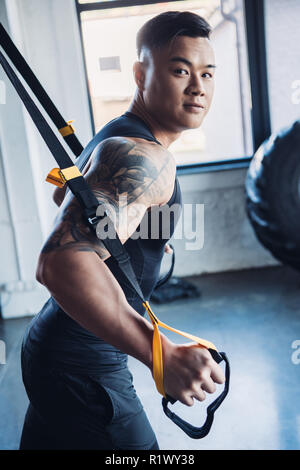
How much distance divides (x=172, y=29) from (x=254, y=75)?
2544 mm

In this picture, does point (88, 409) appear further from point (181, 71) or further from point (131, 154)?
point (181, 71)

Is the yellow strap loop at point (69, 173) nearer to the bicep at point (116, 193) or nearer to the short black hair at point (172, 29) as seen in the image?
the bicep at point (116, 193)

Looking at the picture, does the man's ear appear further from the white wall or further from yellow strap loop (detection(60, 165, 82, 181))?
the white wall

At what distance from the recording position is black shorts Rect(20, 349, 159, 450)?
0.99 metres

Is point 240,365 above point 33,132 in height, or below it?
below

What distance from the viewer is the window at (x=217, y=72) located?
3178mm

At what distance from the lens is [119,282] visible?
98 centimetres

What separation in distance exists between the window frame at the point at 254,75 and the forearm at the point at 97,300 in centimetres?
273

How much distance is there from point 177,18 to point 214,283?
8.19 ft

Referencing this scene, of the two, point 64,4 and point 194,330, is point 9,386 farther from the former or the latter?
point 64,4

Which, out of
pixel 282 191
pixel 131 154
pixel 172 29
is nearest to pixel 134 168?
pixel 131 154

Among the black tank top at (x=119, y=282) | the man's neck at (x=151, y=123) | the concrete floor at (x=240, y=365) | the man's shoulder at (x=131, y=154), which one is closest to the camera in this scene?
the man's shoulder at (x=131, y=154)

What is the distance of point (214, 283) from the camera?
10.9ft

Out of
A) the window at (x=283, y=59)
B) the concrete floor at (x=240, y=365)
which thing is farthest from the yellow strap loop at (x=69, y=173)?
the window at (x=283, y=59)
